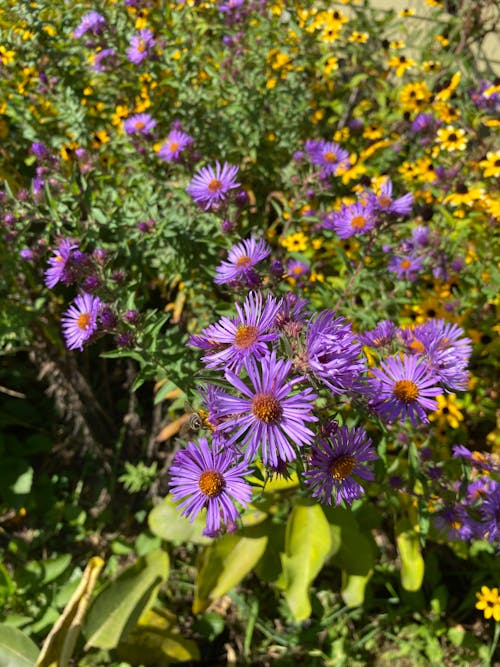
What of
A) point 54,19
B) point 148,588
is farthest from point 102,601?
point 54,19

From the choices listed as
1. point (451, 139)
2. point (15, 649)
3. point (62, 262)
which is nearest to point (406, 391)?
point (62, 262)

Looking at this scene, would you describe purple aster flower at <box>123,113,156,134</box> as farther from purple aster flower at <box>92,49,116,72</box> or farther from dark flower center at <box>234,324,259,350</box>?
dark flower center at <box>234,324,259,350</box>

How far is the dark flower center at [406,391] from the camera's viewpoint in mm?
1355

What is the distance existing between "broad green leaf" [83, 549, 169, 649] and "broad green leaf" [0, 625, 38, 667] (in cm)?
21

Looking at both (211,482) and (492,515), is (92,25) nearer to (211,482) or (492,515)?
(211,482)

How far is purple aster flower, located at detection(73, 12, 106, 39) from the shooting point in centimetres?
264

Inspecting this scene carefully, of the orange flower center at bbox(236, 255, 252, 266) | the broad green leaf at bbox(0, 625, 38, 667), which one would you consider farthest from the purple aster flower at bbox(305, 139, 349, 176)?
the broad green leaf at bbox(0, 625, 38, 667)

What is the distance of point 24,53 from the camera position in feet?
8.47

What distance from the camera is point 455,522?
186cm

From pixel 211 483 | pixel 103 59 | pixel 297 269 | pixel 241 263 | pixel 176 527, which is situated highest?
pixel 103 59

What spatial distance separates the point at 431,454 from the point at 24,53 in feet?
8.81

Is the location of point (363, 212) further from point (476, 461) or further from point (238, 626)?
point (238, 626)

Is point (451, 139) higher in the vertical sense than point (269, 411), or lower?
higher

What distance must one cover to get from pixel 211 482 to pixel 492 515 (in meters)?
1.01
